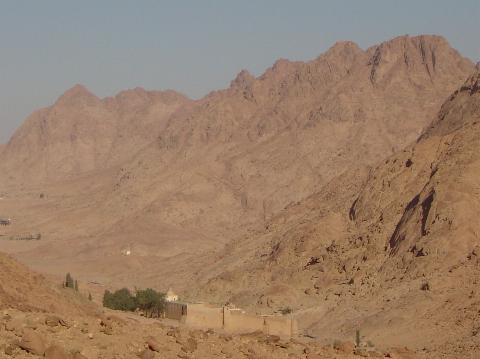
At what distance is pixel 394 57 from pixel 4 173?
2475 inches

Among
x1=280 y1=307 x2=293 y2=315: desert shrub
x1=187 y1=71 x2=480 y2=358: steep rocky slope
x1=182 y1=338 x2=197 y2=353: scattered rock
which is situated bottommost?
x1=182 y1=338 x2=197 y2=353: scattered rock

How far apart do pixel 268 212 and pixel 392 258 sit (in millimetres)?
45459

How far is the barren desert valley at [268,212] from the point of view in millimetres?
21172

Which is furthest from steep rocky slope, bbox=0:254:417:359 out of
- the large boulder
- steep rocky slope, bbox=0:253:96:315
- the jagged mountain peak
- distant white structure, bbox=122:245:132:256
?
the jagged mountain peak

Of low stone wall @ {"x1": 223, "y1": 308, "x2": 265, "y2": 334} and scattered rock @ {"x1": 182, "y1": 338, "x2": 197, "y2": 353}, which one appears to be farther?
low stone wall @ {"x1": 223, "y1": 308, "x2": 265, "y2": 334}

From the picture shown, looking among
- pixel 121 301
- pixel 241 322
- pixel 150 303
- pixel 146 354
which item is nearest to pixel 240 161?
pixel 121 301

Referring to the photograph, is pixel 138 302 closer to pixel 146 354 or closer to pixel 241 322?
pixel 241 322

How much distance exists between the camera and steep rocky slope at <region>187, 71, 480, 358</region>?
1506 inches

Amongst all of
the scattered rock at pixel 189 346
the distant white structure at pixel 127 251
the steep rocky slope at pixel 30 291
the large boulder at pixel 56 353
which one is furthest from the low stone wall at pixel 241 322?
the distant white structure at pixel 127 251

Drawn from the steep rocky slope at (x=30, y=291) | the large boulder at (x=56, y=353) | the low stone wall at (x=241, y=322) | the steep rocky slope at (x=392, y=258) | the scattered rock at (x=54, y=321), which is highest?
the steep rocky slope at (x=392, y=258)

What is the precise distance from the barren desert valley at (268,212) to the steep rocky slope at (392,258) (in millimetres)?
108

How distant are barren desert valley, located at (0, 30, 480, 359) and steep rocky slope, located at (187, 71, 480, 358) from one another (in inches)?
4.2

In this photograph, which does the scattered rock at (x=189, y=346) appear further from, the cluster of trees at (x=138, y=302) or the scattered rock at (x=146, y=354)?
the cluster of trees at (x=138, y=302)

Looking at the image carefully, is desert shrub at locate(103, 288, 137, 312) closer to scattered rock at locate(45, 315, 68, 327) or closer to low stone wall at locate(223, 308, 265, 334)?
low stone wall at locate(223, 308, 265, 334)
